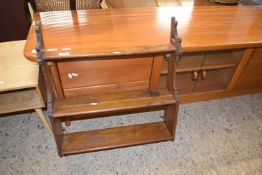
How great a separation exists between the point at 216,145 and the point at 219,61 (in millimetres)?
612

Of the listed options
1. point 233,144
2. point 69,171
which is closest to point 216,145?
point 233,144

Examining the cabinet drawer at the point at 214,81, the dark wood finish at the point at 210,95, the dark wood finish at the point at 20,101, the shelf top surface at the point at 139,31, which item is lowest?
the dark wood finish at the point at 210,95

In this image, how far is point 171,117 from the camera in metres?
1.41

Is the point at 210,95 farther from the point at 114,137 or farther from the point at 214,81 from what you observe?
the point at 114,137

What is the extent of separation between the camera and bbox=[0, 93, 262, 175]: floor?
134 cm

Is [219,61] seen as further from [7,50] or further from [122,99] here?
[7,50]

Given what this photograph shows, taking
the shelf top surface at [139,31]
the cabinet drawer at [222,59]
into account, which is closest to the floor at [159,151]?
the cabinet drawer at [222,59]

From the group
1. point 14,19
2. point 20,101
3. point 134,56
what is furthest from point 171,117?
point 14,19

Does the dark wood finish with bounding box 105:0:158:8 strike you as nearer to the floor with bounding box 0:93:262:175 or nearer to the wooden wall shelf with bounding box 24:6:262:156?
the wooden wall shelf with bounding box 24:6:262:156

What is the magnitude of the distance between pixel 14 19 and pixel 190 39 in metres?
1.45

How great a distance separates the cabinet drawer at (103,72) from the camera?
48.7 inches

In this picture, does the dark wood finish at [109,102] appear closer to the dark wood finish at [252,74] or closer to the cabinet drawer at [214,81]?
the cabinet drawer at [214,81]

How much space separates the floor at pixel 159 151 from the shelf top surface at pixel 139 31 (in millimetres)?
643

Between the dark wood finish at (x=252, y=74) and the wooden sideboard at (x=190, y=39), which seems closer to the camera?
the wooden sideboard at (x=190, y=39)
